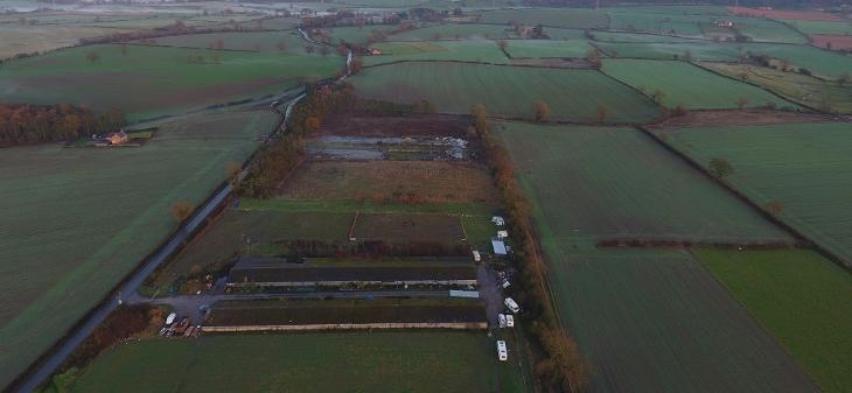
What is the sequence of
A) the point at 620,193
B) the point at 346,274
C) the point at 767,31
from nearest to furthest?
the point at 346,274 → the point at 620,193 → the point at 767,31

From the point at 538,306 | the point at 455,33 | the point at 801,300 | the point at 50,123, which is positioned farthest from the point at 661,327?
the point at 455,33

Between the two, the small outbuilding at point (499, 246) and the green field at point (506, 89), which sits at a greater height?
the green field at point (506, 89)

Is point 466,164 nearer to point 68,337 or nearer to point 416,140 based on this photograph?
point 416,140

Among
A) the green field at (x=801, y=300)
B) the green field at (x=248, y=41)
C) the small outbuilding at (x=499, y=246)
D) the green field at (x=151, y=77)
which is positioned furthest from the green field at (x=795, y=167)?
the green field at (x=248, y=41)

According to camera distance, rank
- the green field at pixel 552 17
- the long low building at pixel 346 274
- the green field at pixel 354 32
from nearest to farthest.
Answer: the long low building at pixel 346 274, the green field at pixel 354 32, the green field at pixel 552 17

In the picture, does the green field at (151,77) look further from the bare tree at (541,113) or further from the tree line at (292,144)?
the bare tree at (541,113)

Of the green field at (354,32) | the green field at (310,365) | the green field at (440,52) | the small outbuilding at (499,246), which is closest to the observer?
the green field at (310,365)

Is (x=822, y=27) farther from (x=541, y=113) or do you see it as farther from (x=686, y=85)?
(x=541, y=113)
